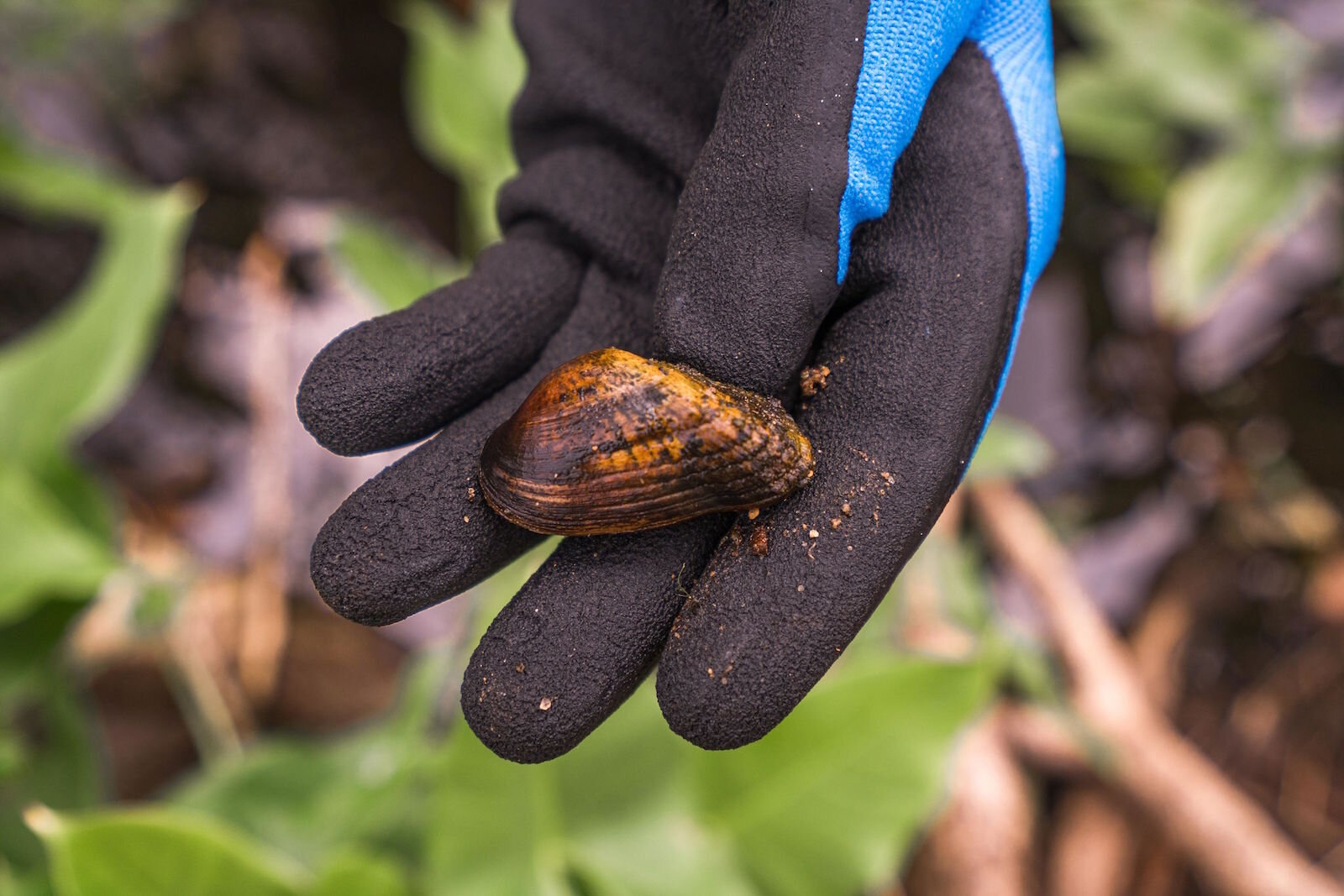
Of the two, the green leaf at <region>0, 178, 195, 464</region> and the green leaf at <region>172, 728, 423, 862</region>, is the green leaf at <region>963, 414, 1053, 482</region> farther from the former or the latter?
the green leaf at <region>0, 178, 195, 464</region>

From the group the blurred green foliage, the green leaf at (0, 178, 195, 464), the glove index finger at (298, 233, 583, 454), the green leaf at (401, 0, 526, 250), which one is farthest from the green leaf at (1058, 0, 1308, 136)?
the green leaf at (0, 178, 195, 464)

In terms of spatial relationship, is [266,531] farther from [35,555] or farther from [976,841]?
[976,841]

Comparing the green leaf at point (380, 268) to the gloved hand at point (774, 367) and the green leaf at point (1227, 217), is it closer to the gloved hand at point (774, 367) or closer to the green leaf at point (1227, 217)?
the gloved hand at point (774, 367)

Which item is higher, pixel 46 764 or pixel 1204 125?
pixel 1204 125

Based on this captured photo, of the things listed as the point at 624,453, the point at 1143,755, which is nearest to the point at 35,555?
the point at 624,453

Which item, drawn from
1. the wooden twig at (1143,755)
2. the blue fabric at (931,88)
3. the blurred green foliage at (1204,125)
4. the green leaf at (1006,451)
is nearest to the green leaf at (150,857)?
the blue fabric at (931,88)

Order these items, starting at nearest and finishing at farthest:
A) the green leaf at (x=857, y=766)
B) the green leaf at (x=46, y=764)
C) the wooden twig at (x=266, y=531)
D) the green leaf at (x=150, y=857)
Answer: the green leaf at (x=150, y=857) < the green leaf at (x=857, y=766) < the green leaf at (x=46, y=764) < the wooden twig at (x=266, y=531)
